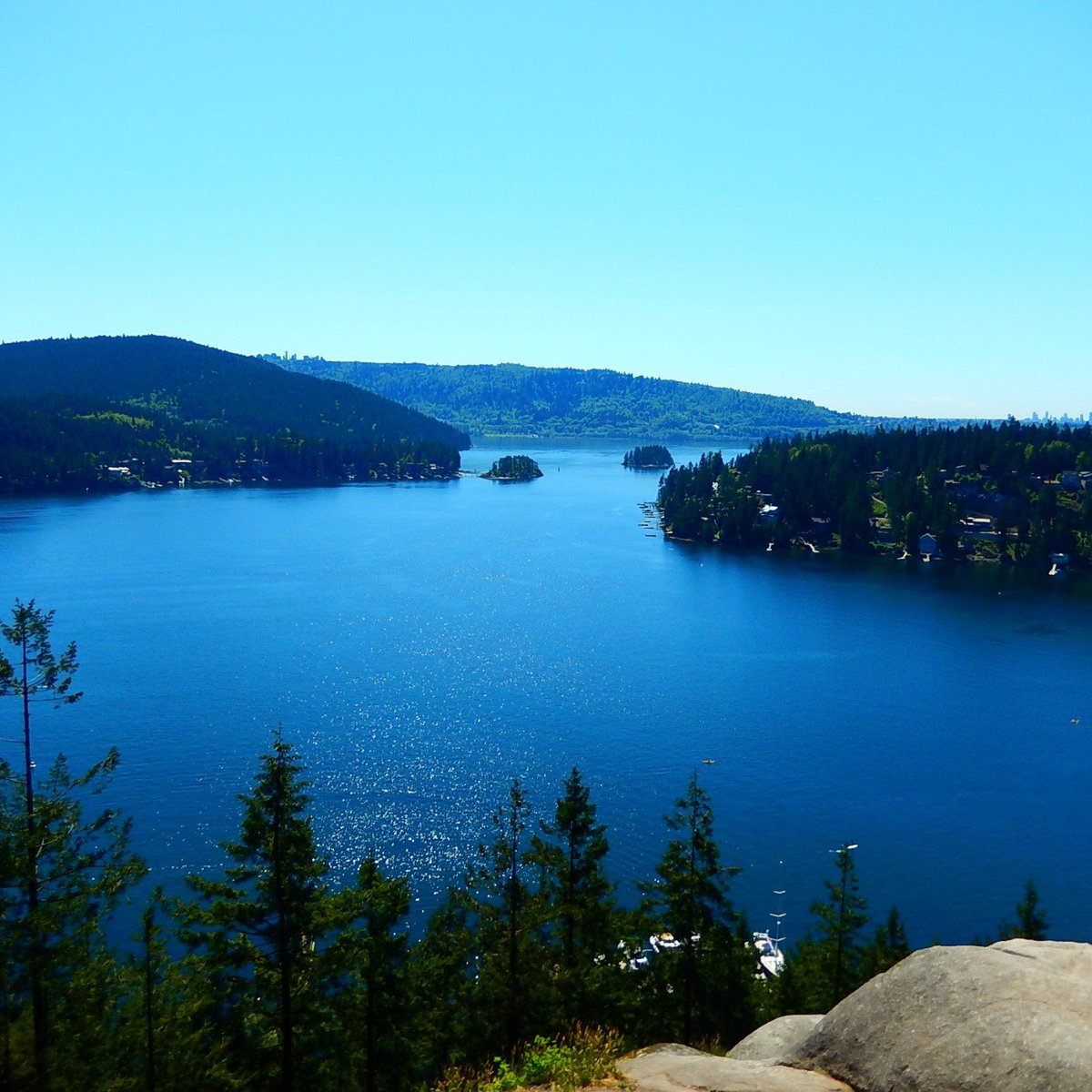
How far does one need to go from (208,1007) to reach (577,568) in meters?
104

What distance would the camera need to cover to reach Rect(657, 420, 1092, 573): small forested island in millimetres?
137500

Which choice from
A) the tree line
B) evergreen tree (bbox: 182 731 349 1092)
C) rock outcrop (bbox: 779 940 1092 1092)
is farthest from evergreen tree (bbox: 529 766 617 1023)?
rock outcrop (bbox: 779 940 1092 1092)

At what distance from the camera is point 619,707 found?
67062mm

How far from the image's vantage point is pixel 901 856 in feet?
152

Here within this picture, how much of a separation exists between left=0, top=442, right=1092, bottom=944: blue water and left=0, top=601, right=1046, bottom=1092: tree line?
13.7 meters

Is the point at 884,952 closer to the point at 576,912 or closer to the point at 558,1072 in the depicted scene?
the point at 576,912

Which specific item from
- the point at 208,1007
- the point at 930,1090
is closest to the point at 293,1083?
the point at 208,1007

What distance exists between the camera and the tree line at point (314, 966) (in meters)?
19.5

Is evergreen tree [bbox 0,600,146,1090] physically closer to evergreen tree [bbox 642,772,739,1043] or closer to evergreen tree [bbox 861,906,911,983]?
evergreen tree [bbox 642,772,739,1043]

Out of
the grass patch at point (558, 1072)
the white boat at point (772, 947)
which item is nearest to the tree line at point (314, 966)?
the grass patch at point (558, 1072)

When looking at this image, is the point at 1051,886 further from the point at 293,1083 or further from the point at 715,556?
the point at 715,556

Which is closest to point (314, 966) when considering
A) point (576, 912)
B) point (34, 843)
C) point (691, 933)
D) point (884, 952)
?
point (34, 843)

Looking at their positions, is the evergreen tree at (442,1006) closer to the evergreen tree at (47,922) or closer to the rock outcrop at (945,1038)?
the evergreen tree at (47,922)

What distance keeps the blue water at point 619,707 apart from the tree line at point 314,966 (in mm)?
13689
